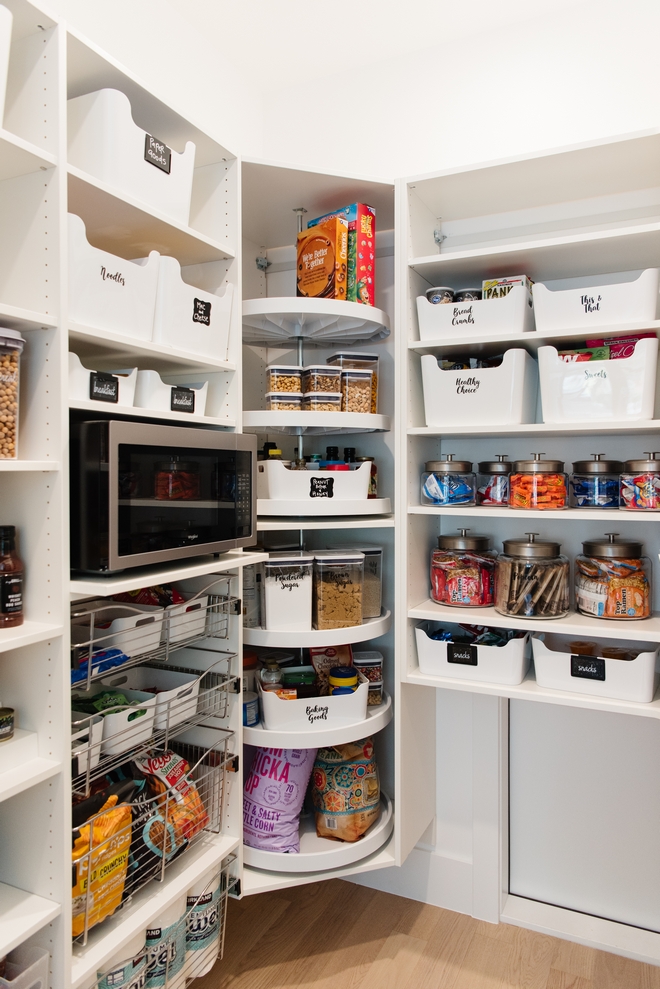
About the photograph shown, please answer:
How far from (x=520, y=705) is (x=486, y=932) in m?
0.69

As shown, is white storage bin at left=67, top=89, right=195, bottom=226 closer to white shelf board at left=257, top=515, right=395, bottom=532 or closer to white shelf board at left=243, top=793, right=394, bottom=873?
white shelf board at left=257, top=515, right=395, bottom=532

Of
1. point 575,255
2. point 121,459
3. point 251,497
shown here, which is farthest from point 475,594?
point 121,459

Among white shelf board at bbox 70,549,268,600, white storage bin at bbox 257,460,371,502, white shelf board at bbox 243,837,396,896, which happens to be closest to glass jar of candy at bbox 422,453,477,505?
white storage bin at bbox 257,460,371,502

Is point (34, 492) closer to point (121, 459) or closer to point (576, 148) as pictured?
point (121, 459)

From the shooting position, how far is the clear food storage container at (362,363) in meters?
1.98

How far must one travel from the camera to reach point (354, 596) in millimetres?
1915

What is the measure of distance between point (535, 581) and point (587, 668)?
25 cm

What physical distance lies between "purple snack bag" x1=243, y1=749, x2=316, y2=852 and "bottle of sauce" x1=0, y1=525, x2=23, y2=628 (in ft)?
3.12

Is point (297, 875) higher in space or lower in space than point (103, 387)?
lower

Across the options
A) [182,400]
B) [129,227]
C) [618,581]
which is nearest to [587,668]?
[618,581]

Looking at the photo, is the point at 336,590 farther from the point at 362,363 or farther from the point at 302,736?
the point at 362,363

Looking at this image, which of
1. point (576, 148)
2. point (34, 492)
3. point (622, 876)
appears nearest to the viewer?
point (34, 492)

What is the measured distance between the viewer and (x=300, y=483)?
73.3 inches

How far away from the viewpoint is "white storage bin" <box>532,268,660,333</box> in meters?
1.64
